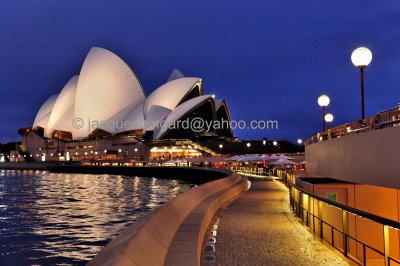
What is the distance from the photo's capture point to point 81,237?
1555 centimetres

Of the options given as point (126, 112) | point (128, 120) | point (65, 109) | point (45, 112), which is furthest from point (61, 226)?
point (45, 112)

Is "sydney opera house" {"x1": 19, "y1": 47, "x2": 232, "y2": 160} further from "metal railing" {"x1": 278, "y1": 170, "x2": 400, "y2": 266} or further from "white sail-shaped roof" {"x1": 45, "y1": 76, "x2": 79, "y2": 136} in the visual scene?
"metal railing" {"x1": 278, "y1": 170, "x2": 400, "y2": 266}

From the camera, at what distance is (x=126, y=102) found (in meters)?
90.1

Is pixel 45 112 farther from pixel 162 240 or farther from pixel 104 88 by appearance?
pixel 162 240

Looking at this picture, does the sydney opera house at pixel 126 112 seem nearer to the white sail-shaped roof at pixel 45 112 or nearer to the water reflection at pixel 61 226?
the white sail-shaped roof at pixel 45 112

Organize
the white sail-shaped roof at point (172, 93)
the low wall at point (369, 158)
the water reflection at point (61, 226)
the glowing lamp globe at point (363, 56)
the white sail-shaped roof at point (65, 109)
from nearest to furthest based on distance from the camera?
the low wall at point (369, 158)
the glowing lamp globe at point (363, 56)
the water reflection at point (61, 226)
the white sail-shaped roof at point (172, 93)
the white sail-shaped roof at point (65, 109)

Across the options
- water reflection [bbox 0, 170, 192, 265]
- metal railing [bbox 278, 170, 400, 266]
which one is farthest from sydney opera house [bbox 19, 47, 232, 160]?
metal railing [bbox 278, 170, 400, 266]

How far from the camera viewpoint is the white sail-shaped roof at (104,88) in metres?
85.5

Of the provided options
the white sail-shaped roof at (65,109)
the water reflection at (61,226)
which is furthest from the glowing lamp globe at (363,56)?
the white sail-shaped roof at (65,109)

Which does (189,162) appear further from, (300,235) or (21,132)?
(21,132)

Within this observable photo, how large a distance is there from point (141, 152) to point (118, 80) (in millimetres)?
16399

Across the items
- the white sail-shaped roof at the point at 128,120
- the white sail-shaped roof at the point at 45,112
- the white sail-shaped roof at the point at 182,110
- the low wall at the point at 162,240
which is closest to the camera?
the low wall at the point at 162,240

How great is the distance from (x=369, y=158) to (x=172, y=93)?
78974mm

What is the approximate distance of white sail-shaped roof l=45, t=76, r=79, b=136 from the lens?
97.4 meters
